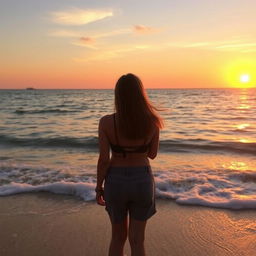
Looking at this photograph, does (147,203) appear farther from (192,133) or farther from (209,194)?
(192,133)

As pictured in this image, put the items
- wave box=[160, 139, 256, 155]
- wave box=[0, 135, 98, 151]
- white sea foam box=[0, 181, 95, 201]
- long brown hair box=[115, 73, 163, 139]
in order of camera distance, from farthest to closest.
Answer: wave box=[0, 135, 98, 151] → wave box=[160, 139, 256, 155] → white sea foam box=[0, 181, 95, 201] → long brown hair box=[115, 73, 163, 139]

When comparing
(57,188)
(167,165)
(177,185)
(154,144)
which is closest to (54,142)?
(167,165)

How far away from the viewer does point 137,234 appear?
9.92ft

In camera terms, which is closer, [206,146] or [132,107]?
[132,107]

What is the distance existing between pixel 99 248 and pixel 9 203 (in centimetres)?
233

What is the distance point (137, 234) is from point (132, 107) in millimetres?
1071

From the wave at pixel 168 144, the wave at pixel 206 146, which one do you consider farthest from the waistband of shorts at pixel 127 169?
the wave at pixel 206 146

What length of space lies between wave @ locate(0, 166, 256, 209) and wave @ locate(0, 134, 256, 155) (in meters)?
3.80

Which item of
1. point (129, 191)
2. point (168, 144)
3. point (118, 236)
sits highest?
point (129, 191)

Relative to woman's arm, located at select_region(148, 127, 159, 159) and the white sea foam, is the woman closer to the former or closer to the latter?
woman's arm, located at select_region(148, 127, 159, 159)

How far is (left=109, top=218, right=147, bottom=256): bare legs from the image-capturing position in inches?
118

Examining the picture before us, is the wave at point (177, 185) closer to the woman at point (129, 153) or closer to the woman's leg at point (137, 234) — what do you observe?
the woman's leg at point (137, 234)

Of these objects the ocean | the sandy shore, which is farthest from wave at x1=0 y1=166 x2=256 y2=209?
the sandy shore

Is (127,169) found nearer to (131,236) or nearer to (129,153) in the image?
(129,153)
